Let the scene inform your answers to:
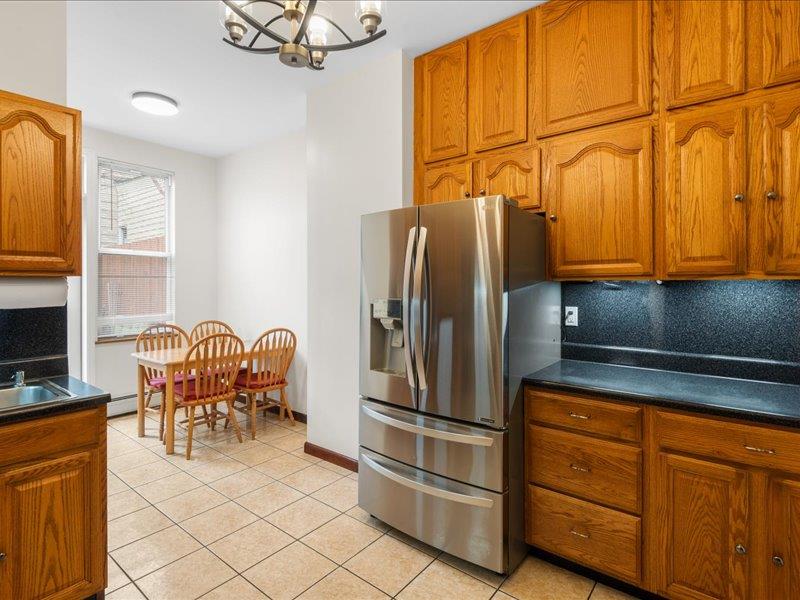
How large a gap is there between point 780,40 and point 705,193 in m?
0.62

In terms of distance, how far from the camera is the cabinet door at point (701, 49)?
1765 millimetres

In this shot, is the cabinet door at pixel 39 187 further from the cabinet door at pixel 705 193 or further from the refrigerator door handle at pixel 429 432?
the cabinet door at pixel 705 193

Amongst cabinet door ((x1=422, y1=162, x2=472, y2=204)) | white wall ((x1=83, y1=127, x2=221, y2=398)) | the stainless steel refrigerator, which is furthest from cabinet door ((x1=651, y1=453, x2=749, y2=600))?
white wall ((x1=83, y1=127, x2=221, y2=398))

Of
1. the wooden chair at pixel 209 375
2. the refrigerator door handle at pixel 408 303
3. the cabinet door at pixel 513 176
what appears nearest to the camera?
the refrigerator door handle at pixel 408 303

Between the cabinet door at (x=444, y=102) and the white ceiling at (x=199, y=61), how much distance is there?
0.10 meters

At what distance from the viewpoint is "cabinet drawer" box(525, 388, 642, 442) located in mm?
1768

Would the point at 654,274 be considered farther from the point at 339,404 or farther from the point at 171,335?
the point at 171,335

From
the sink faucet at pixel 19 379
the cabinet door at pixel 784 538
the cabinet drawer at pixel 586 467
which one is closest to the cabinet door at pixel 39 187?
the sink faucet at pixel 19 379

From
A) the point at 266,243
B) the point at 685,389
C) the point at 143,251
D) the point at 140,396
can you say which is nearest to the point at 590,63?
the point at 685,389

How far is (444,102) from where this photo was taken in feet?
8.76

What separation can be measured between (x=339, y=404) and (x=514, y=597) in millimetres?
1691

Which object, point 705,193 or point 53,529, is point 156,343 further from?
point 705,193

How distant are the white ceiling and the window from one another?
0.54 meters

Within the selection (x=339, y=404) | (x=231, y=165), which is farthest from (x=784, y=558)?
(x=231, y=165)
